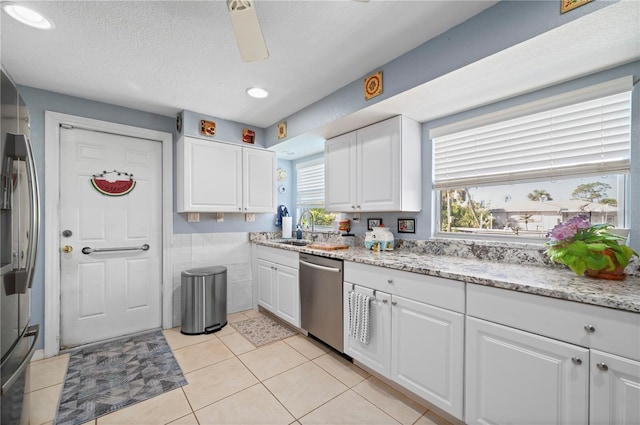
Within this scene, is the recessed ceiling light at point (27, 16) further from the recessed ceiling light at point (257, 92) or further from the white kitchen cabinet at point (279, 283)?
the white kitchen cabinet at point (279, 283)

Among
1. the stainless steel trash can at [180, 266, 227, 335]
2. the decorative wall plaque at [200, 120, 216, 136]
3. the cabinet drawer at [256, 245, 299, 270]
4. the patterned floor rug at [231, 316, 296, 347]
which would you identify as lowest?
the patterned floor rug at [231, 316, 296, 347]

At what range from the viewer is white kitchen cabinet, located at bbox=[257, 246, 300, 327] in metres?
2.80

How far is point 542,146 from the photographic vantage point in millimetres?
1864

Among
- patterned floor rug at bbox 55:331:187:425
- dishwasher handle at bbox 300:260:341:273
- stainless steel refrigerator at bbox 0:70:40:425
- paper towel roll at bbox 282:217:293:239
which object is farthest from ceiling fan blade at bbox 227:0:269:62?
paper towel roll at bbox 282:217:293:239

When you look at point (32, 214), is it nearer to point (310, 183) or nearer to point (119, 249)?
point (119, 249)

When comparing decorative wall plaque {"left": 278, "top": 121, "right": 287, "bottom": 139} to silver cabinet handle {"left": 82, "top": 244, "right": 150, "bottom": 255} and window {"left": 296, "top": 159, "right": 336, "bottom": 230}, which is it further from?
silver cabinet handle {"left": 82, "top": 244, "right": 150, "bottom": 255}

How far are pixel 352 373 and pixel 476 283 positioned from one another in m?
1.26

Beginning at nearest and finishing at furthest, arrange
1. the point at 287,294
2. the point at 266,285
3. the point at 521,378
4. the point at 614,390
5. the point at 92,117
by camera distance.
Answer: the point at 614,390 → the point at 521,378 → the point at 92,117 → the point at 287,294 → the point at 266,285

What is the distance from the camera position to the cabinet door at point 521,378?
116 centimetres

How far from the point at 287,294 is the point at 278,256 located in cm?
42

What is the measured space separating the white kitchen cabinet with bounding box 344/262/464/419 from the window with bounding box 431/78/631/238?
88 centimetres


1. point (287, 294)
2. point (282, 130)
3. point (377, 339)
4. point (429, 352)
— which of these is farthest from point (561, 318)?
point (282, 130)

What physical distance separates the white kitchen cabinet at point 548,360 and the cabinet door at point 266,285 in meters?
2.15

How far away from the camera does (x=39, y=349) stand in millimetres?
2377
